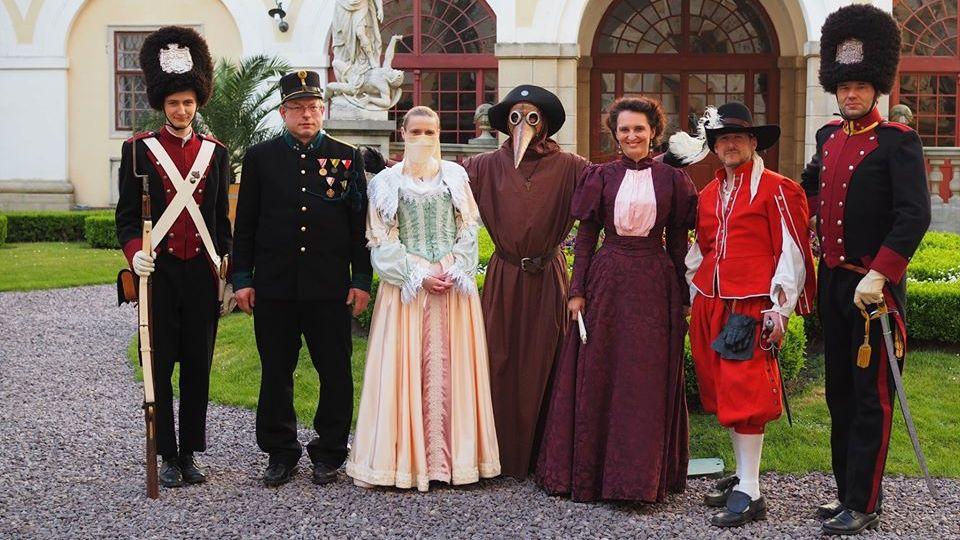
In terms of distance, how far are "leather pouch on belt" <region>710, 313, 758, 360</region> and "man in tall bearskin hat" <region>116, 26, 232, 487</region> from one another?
220 cm

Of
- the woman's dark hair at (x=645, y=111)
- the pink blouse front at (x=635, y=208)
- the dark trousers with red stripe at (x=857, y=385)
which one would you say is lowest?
the dark trousers with red stripe at (x=857, y=385)

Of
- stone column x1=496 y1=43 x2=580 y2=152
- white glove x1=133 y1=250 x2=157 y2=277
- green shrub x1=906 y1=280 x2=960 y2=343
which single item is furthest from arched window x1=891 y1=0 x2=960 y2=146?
white glove x1=133 y1=250 x2=157 y2=277

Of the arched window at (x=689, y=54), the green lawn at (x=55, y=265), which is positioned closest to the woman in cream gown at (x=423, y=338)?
the green lawn at (x=55, y=265)

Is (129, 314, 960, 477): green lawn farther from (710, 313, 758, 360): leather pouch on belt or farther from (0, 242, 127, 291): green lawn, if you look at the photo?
(0, 242, 127, 291): green lawn

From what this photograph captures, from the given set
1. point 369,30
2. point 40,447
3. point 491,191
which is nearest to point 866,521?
point 491,191

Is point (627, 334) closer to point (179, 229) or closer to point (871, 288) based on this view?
point (871, 288)

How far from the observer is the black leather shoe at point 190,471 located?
16.4 feet

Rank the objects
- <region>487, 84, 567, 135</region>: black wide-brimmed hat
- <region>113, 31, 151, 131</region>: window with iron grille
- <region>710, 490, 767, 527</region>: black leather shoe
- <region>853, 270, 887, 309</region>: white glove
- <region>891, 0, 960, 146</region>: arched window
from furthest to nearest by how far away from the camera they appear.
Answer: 1. <region>113, 31, 151, 131</region>: window with iron grille
2. <region>891, 0, 960, 146</region>: arched window
3. <region>487, 84, 567, 135</region>: black wide-brimmed hat
4. <region>710, 490, 767, 527</region>: black leather shoe
5. <region>853, 270, 887, 309</region>: white glove

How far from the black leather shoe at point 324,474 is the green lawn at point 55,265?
25.1ft

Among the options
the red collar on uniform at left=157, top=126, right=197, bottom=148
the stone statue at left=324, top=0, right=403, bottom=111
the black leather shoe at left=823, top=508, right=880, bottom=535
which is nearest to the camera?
the black leather shoe at left=823, top=508, right=880, bottom=535

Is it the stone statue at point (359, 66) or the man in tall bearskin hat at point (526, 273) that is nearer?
the man in tall bearskin hat at point (526, 273)

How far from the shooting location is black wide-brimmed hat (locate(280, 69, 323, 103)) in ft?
16.2

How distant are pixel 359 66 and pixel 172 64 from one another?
790cm

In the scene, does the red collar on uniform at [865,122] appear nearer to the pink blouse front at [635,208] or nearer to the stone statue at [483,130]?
the pink blouse front at [635,208]
